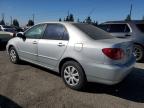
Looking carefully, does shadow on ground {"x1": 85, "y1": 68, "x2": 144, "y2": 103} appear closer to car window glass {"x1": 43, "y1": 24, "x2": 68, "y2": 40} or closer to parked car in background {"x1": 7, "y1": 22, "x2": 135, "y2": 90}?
parked car in background {"x1": 7, "y1": 22, "x2": 135, "y2": 90}

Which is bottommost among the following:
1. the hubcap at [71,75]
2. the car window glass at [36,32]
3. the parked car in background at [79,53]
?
the hubcap at [71,75]

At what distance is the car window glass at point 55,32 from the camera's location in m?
5.00

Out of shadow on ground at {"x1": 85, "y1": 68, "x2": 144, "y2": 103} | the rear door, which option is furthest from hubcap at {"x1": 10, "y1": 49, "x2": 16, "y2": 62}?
shadow on ground at {"x1": 85, "y1": 68, "x2": 144, "y2": 103}

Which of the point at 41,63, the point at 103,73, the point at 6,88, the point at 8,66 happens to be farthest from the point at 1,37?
the point at 103,73

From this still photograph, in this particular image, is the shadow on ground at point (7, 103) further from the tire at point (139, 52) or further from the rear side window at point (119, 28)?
the rear side window at point (119, 28)

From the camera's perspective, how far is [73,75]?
468cm

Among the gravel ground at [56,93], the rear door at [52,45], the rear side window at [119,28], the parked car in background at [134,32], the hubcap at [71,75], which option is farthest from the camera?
the rear side window at [119,28]

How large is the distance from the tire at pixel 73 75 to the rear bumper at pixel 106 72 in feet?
0.55

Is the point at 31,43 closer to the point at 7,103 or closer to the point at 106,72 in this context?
the point at 7,103

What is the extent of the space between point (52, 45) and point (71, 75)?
953 mm

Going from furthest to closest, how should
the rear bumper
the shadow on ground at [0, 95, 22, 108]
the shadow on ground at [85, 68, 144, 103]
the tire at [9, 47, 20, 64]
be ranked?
the tire at [9, 47, 20, 64] < the shadow on ground at [85, 68, 144, 103] < the rear bumper < the shadow on ground at [0, 95, 22, 108]

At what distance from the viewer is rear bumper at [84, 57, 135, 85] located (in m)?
4.09

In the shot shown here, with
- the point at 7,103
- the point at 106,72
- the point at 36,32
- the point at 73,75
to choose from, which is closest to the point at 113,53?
the point at 106,72

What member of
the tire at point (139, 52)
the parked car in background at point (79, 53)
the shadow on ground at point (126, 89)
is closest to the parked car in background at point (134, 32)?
the tire at point (139, 52)
